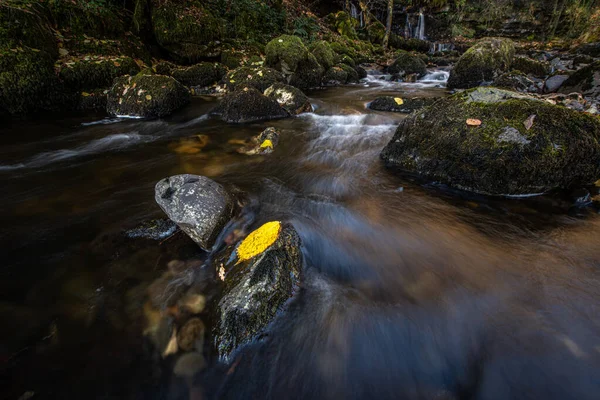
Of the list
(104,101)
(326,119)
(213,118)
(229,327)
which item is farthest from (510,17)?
(229,327)

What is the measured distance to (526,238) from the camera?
2930 millimetres

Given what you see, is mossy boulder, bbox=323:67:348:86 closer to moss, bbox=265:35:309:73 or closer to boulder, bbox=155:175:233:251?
moss, bbox=265:35:309:73

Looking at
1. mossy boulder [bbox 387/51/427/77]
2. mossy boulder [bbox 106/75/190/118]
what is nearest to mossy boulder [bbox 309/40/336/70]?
mossy boulder [bbox 387/51/427/77]

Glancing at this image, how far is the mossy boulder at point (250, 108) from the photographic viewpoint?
Result: 7.30 m

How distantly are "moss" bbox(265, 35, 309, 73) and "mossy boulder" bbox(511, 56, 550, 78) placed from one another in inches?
348

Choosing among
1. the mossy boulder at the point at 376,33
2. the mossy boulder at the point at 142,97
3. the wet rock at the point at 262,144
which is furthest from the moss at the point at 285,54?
the mossy boulder at the point at 376,33

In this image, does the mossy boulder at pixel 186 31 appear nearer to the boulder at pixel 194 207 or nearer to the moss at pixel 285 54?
the moss at pixel 285 54

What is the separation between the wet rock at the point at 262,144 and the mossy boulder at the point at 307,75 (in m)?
5.96

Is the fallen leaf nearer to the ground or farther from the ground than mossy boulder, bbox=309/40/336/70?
nearer to the ground

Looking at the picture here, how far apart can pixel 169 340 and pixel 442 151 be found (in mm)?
4009

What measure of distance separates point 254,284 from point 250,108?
6.19 metres

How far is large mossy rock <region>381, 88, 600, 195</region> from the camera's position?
3.34m

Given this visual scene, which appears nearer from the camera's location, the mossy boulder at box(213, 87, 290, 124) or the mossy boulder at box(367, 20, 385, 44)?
the mossy boulder at box(213, 87, 290, 124)

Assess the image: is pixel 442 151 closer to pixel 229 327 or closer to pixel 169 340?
pixel 229 327
